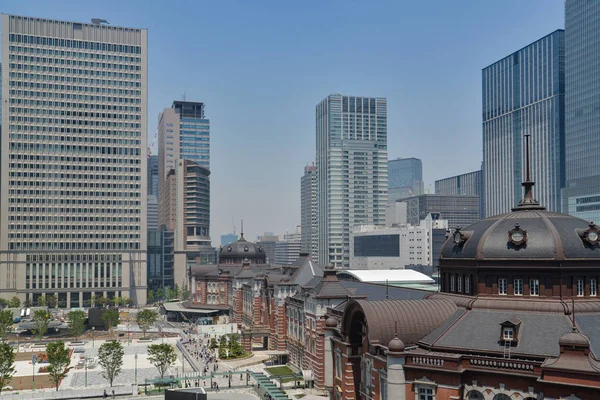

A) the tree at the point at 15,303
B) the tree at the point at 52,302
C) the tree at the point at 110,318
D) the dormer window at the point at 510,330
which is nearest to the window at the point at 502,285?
the dormer window at the point at 510,330

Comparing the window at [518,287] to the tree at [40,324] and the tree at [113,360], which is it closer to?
the tree at [113,360]

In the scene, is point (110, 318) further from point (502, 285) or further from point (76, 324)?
point (502, 285)

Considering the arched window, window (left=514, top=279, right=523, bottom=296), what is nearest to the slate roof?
window (left=514, top=279, right=523, bottom=296)

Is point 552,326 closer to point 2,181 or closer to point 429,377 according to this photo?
point 429,377

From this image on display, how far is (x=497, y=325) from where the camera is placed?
5375 centimetres

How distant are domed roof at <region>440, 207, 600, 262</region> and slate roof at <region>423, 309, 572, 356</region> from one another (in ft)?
17.7

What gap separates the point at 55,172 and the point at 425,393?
16880 centimetres

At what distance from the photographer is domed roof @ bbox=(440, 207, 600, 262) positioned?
55406 millimetres

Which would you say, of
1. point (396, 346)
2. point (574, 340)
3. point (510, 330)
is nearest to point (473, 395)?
point (510, 330)

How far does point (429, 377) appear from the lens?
51.8m

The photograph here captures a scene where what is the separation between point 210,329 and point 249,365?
38.6 meters

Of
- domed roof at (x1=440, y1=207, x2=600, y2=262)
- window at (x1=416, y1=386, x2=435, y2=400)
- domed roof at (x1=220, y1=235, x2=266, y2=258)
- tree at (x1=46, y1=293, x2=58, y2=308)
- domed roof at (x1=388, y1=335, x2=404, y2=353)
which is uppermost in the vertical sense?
domed roof at (x1=440, y1=207, x2=600, y2=262)

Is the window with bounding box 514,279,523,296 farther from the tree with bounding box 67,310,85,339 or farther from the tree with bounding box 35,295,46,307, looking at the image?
the tree with bounding box 35,295,46,307

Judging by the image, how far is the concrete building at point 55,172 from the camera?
7461 inches
